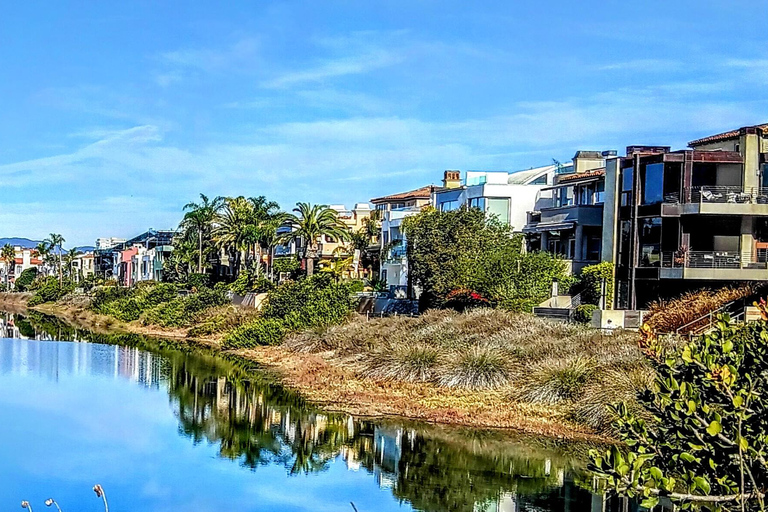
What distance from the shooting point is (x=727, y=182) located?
45.9 meters

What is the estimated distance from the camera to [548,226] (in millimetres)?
58125

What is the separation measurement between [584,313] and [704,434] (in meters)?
35.7

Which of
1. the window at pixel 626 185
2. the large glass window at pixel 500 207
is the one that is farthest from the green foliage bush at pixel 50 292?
the window at pixel 626 185

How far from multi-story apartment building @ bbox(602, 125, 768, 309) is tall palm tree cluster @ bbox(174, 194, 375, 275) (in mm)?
34870

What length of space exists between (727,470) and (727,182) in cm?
3861

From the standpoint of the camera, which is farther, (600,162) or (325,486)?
(600,162)

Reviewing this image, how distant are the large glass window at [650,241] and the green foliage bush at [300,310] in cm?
1855

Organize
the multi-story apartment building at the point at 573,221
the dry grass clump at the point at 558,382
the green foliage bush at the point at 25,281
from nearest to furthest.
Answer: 1. the dry grass clump at the point at 558,382
2. the multi-story apartment building at the point at 573,221
3. the green foliage bush at the point at 25,281

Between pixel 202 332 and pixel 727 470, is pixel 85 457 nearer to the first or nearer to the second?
pixel 727 470

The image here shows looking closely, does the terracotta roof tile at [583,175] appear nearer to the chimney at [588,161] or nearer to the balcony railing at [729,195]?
the chimney at [588,161]

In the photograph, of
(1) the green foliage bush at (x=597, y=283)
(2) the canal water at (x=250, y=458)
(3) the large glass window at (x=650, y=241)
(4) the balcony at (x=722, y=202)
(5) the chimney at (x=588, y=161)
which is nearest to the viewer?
(2) the canal water at (x=250, y=458)

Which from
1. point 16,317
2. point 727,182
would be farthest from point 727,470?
point 16,317

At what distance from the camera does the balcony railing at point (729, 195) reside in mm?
44562

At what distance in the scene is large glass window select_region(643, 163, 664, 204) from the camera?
152 feet
